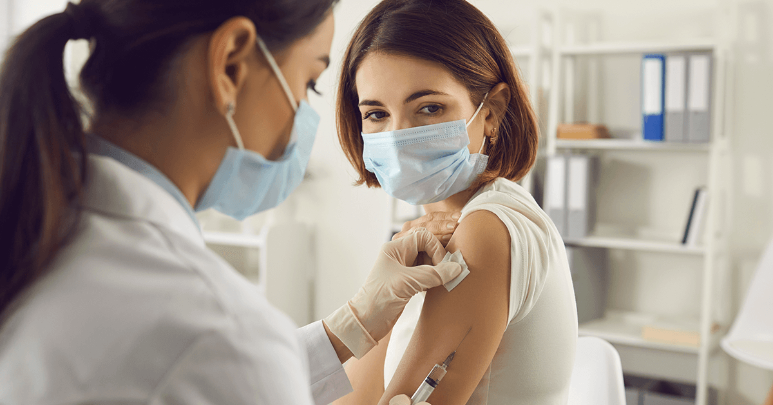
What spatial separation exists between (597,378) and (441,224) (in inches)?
20.4

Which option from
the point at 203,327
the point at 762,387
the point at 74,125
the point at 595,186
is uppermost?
the point at 74,125

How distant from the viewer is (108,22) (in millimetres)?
554

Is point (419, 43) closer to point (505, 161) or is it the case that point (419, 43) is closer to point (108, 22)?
point (505, 161)

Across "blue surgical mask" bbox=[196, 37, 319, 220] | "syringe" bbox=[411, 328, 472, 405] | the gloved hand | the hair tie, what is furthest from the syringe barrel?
the hair tie

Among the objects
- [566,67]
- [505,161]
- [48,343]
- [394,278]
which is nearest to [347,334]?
[394,278]

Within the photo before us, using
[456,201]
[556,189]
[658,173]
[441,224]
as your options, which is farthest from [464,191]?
[658,173]

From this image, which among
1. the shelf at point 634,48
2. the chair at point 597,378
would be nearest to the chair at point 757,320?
the shelf at point 634,48

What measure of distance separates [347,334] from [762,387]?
239 centimetres

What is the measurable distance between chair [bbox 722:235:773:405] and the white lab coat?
215cm

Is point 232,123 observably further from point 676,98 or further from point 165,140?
point 676,98

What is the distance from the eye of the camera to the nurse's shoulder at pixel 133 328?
44cm

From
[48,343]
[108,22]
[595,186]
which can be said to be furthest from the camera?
[595,186]

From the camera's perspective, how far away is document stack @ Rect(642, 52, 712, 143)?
226 cm

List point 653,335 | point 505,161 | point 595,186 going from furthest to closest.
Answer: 1. point 595,186
2. point 653,335
3. point 505,161
